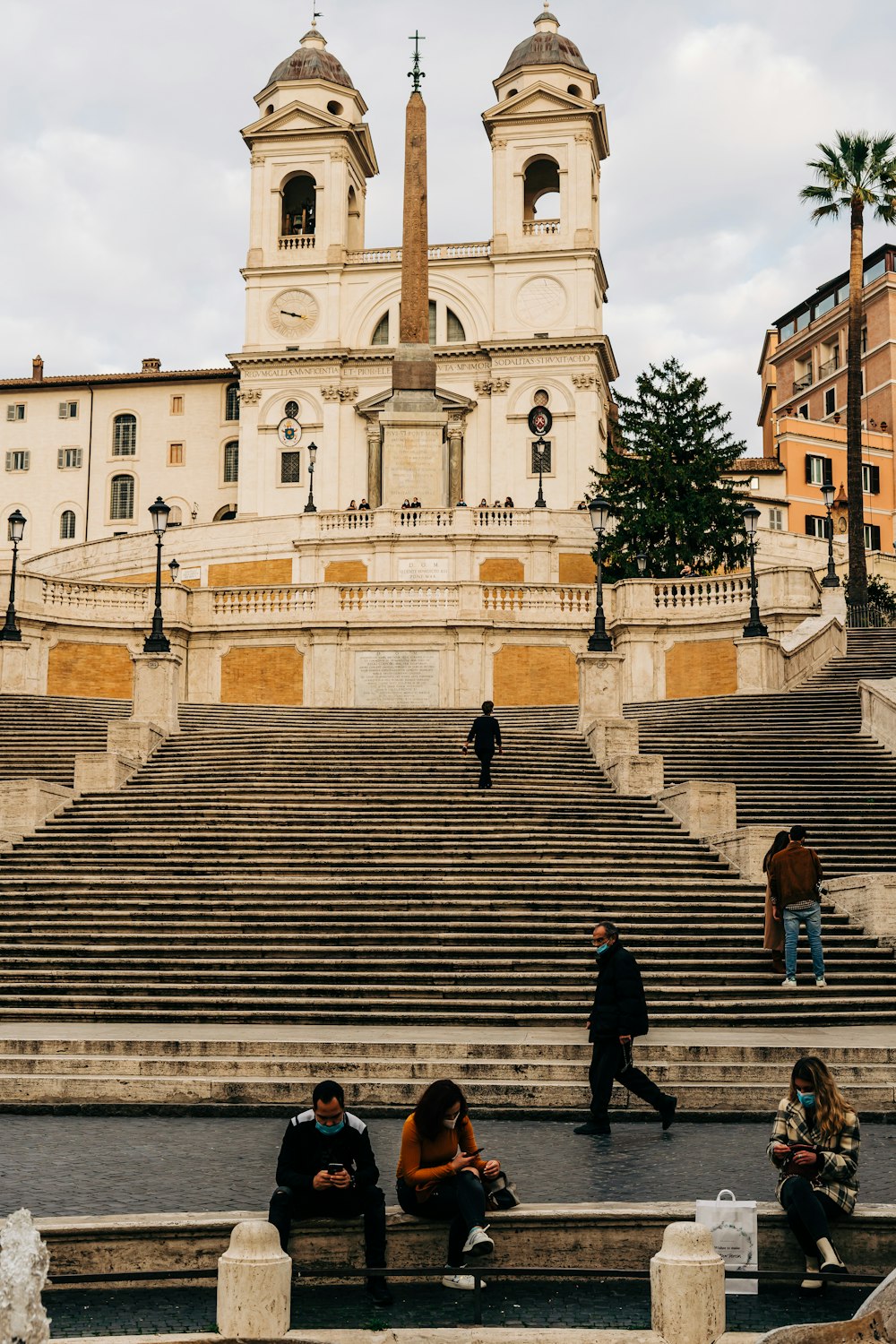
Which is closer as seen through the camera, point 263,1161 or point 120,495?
point 263,1161

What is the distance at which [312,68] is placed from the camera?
78.1 metres

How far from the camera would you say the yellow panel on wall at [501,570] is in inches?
1789

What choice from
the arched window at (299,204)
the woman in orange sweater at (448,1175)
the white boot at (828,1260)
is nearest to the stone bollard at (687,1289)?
the white boot at (828,1260)

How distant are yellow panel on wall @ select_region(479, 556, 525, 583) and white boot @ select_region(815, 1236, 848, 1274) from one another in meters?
37.3

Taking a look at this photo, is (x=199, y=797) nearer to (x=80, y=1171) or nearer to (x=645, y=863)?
(x=645, y=863)

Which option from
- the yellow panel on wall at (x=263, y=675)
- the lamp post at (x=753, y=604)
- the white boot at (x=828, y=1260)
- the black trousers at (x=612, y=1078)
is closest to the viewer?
the white boot at (x=828, y=1260)

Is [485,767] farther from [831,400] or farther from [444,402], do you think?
[831,400]

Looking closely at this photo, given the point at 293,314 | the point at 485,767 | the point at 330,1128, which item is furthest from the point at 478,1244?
the point at 293,314

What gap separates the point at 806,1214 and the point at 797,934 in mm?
7201

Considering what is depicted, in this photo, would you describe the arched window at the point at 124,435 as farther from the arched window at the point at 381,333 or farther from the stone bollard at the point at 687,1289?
the stone bollard at the point at 687,1289

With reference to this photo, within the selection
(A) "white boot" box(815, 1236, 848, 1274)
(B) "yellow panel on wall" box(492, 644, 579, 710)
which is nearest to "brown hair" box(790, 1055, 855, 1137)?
(A) "white boot" box(815, 1236, 848, 1274)

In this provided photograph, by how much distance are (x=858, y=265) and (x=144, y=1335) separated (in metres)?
41.0

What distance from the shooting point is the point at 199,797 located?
21.8m

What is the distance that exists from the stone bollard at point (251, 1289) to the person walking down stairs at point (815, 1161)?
2.58m
